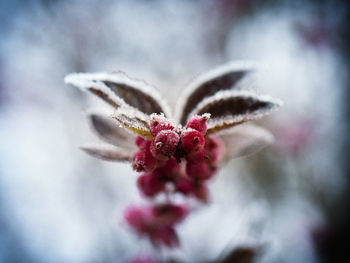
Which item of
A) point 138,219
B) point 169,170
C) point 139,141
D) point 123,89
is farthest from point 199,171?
point 138,219

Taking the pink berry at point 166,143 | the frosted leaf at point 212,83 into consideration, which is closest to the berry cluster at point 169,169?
the pink berry at point 166,143

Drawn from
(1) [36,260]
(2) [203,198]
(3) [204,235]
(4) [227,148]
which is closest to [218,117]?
(4) [227,148]

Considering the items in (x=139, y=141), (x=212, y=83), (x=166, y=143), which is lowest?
(x=166, y=143)

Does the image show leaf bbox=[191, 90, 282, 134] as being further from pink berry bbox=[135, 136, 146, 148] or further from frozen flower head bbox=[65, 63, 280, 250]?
pink berry bbox=[135, 136, 146, 148]

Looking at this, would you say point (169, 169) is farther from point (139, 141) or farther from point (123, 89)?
point (123, 89)

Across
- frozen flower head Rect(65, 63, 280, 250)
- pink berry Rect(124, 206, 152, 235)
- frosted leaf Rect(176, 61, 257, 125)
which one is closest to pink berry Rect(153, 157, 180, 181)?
frozen flower head Rect(65, 63, 280, 250)

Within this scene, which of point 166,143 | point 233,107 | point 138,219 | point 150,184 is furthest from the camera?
point 138,219

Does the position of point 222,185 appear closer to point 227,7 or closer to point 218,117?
point 227,7
